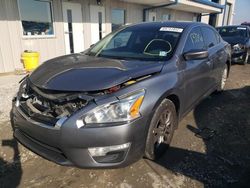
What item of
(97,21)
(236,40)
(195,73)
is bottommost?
(195,73)

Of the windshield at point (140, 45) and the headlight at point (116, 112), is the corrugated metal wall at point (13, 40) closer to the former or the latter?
the windshield at point (140, 45)

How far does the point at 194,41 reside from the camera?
358cm

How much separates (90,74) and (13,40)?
6325 millimetres

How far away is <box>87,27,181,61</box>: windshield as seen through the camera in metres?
3.06

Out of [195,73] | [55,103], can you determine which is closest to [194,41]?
[195,73]

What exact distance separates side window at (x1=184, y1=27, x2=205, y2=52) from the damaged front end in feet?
6.01

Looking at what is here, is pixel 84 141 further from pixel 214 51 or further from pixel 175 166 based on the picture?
pixel 214 51

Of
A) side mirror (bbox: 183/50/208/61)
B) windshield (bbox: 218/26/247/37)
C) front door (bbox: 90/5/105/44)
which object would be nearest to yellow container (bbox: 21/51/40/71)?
front door (bbox: 90/5/105/44)

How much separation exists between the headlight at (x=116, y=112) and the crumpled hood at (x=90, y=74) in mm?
199

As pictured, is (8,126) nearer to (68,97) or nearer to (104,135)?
(68,97)

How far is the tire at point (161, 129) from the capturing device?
96.1 inches

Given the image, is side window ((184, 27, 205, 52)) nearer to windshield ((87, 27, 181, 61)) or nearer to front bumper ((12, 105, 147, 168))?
windshield ((87, 27, 181, 61))

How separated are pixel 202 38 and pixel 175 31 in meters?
0.90

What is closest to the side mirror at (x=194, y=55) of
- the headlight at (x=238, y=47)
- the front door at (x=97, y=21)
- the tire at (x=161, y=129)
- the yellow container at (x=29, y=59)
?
the tire at (x=161, y=129)
